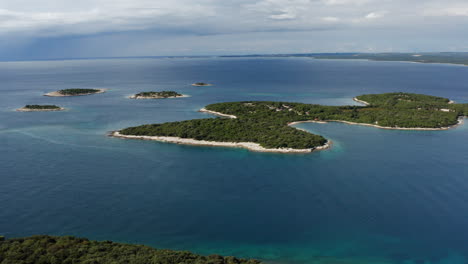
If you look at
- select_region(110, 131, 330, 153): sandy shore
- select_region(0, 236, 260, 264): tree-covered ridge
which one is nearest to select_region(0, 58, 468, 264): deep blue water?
select_region(110, 131, 330, 153): sandy shore

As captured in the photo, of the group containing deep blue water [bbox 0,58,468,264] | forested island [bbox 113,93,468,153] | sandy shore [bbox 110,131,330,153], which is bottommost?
deep blue water [bbox 0,58,468,264]

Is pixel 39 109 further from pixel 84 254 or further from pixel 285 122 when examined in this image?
pixel 84 254

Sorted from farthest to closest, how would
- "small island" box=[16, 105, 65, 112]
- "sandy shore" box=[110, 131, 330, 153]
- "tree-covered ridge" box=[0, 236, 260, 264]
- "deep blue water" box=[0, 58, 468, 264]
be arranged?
"small island" box=[16, 105, 65, 112] → "sandy shore" box=[110, 131, 330, 153] → "deep blue water" box=[0, 58, 468, 264] → "tree-covered ridge" box=[0, 236, 260, 264]

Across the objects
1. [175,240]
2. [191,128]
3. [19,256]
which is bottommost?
[175,240]

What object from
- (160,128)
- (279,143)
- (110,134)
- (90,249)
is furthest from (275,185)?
(110,134)

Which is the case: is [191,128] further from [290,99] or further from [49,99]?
[49,99]

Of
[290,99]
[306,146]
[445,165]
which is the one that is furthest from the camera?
[290,99]

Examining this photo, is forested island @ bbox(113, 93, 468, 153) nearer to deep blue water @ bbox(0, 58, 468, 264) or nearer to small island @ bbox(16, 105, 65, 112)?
deep blue water @ bbox(0, 58, 468, 264)
